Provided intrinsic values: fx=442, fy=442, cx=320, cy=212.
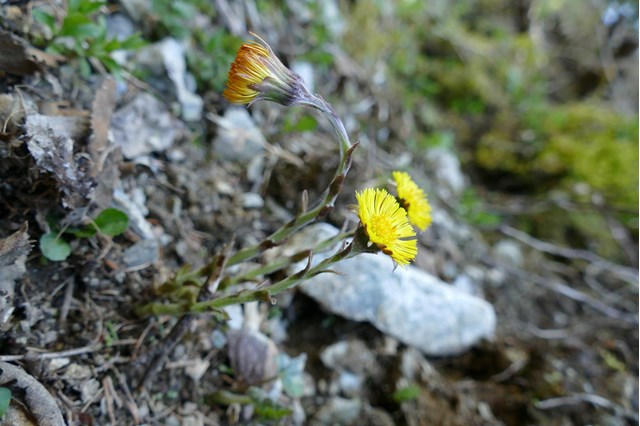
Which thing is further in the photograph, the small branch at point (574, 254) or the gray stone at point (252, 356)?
the small branch at point (574, 254)

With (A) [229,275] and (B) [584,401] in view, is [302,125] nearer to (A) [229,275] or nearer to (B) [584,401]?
(A) [229,275]

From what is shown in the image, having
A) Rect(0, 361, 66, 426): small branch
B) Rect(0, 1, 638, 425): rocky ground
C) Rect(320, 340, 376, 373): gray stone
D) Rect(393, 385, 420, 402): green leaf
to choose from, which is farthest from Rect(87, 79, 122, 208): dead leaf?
Rect(393, 385, 420, 402): green leaf

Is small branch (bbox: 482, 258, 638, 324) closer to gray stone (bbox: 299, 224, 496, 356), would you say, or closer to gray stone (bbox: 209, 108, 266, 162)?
gray stone (bbox: 299, 224, 496, 356)

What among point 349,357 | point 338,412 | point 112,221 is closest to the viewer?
point 112,221

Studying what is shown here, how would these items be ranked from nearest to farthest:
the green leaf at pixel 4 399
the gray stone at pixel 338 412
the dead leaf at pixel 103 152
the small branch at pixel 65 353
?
the green leaf at pixel 4 399, the small branch at pixel 65 353, the dead leaf at pixel 103 152, the gray stone at pixel 338 412

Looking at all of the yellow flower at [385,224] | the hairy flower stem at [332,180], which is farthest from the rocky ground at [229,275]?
the yellow flower at [385,224]

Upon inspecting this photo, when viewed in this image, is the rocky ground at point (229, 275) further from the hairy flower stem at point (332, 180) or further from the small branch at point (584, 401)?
the hairy flower stem at point (332, 180)

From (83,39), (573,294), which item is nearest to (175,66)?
(83,39)
